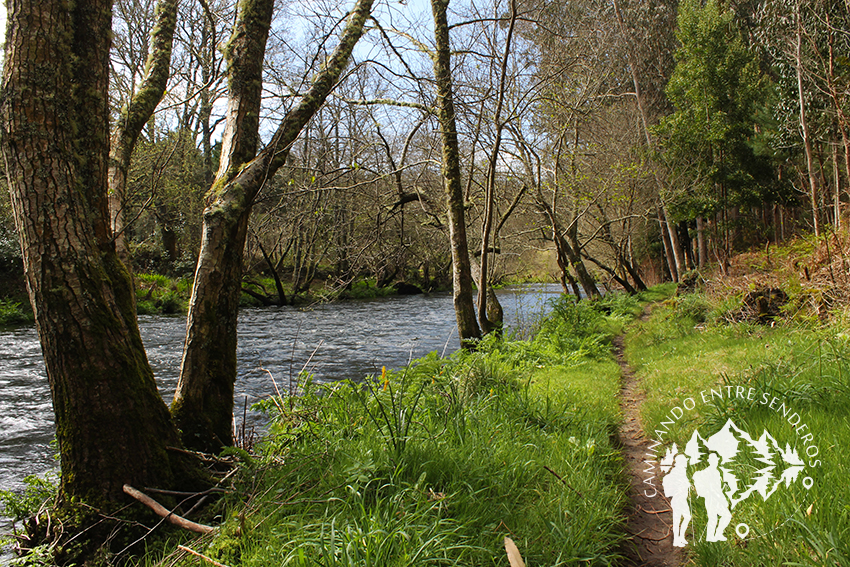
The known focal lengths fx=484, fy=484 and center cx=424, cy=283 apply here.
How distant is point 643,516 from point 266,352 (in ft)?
30.6

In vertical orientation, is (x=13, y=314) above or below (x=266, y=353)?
above

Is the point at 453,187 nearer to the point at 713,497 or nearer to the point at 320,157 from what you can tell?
the point at 320,157

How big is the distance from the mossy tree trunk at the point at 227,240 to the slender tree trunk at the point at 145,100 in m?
0.89

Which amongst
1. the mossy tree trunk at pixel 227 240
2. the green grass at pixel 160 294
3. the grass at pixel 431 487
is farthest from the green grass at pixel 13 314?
the grass at pixel 431 487

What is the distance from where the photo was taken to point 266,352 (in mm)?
10938

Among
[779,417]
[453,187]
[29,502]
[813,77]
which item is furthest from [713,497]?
[813,77]

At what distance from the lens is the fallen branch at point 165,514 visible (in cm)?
275

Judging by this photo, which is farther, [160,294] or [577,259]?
[160,294]

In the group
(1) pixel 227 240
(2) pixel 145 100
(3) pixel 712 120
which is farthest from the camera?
(3) pixel 712 120

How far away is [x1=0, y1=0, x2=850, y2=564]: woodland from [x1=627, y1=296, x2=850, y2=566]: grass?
104 inches

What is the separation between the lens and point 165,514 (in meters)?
2.86

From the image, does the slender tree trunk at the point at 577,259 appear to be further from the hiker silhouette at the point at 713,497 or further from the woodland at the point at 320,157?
the hiker silhouette at the point at 713,497

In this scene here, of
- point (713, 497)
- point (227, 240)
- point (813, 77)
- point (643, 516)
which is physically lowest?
point (643, 516)

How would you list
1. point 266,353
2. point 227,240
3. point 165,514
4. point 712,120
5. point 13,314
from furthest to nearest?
point 13,314 < point 712,120 < point 266,353 < point 227,240 < point 165,514
